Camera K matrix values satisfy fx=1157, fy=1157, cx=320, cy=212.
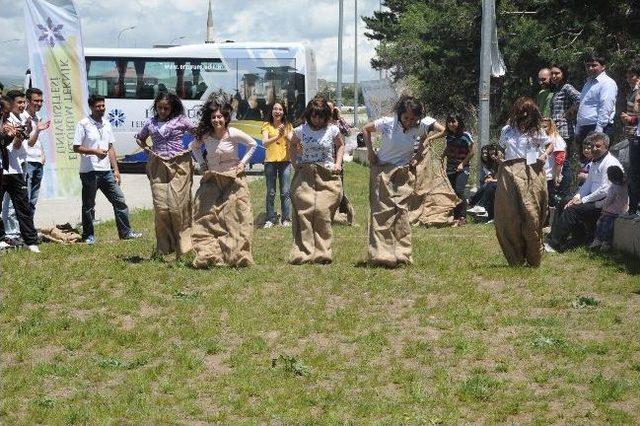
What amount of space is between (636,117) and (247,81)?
65.5ft

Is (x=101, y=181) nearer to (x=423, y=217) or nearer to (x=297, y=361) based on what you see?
(x=423, y=217)

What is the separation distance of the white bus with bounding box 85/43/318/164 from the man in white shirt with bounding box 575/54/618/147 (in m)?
17.6

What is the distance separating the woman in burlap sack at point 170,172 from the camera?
453 inches

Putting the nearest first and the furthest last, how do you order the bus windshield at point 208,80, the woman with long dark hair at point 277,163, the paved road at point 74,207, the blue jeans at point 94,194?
1. the blue jeans at point 94,194
2. the woman with long dark hair at point 277,163
3. the paved road at point 74,207
4. the bus windshield at point 208,80

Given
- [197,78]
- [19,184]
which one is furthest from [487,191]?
[197,78]

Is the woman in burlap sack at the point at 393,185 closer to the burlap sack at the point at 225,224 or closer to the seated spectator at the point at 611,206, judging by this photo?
the burlap sack at the point at 225,224

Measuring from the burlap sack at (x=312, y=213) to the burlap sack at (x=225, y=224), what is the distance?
523 mm

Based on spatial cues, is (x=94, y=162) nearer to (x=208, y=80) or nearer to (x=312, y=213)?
(x=312, y=213)

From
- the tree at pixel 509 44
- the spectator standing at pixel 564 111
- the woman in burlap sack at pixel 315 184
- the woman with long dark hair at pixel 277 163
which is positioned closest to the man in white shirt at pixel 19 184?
the woman in burlap sack at pixel 315 184

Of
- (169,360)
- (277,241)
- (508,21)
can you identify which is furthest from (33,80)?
(508,21)

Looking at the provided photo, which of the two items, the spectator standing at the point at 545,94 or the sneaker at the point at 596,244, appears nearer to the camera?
the sneaker at the point at 596,244

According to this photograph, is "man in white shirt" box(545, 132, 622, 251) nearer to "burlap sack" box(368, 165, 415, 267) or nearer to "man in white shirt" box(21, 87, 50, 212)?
"burlap sack" box(368, 165, 415, 267)

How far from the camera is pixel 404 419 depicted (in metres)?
6.07

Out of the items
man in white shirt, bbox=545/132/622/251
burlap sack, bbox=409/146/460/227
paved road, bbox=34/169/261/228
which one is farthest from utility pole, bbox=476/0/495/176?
man in white shirt, bbox=545/132/622/251
